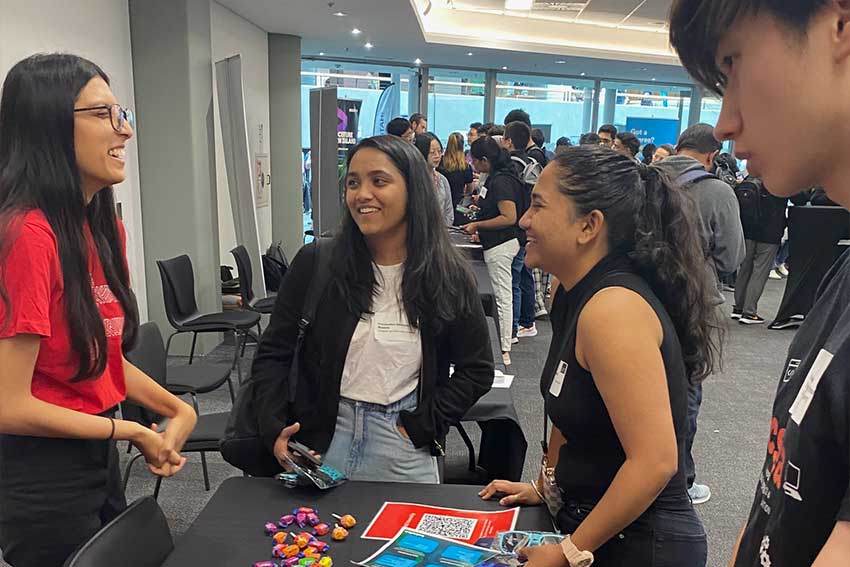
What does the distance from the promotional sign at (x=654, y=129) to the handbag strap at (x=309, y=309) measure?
→ 12.0m

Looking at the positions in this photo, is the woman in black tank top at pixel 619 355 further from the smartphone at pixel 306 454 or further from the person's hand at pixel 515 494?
the smartphone at pixel 306 454

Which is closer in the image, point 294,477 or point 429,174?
point 294,477

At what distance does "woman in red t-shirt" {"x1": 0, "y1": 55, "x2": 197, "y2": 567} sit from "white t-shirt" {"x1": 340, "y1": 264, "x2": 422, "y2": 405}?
0.50 metres

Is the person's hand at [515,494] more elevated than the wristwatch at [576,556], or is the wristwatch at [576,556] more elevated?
the wristwatch at [576,556]

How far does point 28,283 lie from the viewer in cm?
117

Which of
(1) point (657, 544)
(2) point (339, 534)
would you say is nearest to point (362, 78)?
(2) point (339, 534)

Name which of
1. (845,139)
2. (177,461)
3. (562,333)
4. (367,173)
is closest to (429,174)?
(367,173)

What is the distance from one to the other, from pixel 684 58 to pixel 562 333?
2.55ft

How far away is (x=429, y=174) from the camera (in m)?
1.80

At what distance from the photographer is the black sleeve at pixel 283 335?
1.71m

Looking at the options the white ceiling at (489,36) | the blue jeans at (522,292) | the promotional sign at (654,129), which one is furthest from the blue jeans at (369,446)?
the promotional sign at (654,129)

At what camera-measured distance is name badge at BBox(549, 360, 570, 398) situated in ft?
3.94

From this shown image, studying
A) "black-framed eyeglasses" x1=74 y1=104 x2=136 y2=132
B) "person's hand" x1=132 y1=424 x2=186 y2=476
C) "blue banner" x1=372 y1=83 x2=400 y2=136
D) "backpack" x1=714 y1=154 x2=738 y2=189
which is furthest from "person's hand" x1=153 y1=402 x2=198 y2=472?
"blue banner" x1=372 y1=83 x2=400 y2=136

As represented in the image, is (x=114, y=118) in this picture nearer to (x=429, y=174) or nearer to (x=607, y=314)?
(x=429, y=174)
